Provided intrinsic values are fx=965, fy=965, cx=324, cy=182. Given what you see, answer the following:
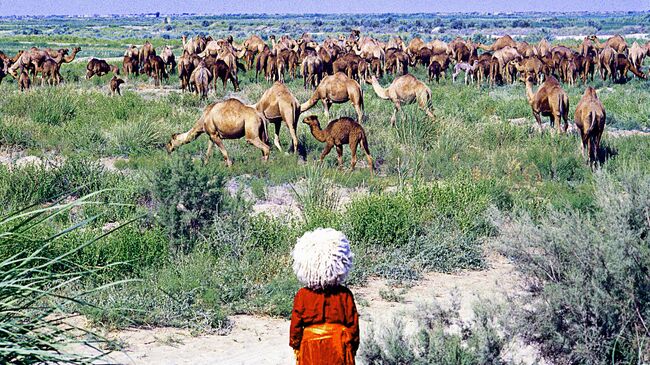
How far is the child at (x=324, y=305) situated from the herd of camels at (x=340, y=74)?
9.89m

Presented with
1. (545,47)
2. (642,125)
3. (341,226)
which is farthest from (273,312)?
(545,47)

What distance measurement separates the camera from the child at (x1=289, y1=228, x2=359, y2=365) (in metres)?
5.28

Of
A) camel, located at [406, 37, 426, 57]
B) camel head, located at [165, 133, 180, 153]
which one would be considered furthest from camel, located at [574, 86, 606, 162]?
camel, located at [406, 37, 426, 57]

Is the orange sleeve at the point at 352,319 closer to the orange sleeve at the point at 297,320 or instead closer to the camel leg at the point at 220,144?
the orange sleeve at the point at 297,320

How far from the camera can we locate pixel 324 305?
5.34 meters

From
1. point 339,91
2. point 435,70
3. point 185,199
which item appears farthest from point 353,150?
point 435,70

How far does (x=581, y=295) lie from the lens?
6438 millimetres

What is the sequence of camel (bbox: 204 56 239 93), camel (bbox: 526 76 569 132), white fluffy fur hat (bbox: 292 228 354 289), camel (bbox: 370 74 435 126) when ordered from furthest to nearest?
camel (bbox: 204 56 239 93) < camel (bbox: 370 74 435 126) < camel (bbox: 526 76 569 132) < white fluffy fur hat (bbox: 292 228 354 289)

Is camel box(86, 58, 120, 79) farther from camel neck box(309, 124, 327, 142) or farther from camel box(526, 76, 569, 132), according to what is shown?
camel neck box(309, 124, 327, 142)

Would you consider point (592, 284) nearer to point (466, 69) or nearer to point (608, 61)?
point (466, 69)

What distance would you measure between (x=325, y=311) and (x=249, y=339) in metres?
3.05

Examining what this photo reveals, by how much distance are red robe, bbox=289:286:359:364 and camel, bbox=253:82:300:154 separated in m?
11.7

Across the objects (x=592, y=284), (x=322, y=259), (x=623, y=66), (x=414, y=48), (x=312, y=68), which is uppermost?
(x=322, y=259)

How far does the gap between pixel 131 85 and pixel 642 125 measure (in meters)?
18.2
